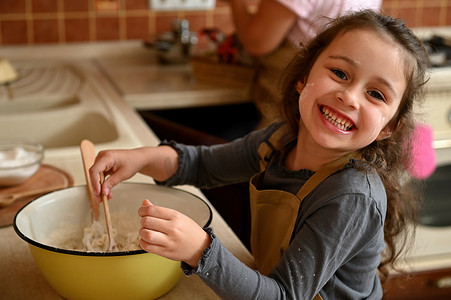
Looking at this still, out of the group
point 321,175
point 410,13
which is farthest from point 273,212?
point 410,13

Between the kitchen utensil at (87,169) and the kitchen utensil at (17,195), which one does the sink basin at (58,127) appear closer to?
the kitchen utensil at (17,195)

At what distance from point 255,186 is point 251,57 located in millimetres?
1038

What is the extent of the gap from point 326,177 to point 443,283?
1.06 metres

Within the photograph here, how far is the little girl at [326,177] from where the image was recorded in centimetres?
70

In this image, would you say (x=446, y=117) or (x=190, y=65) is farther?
(x=190, y=65)

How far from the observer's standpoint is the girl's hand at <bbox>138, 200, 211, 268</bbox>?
0.68 meters

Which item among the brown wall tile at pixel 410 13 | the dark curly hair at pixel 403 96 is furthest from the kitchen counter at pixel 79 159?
the brown wall tile at pixel 410 13

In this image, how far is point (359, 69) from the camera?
78cm

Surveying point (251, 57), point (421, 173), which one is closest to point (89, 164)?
point (251, 57)

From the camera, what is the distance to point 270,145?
3.21 ft

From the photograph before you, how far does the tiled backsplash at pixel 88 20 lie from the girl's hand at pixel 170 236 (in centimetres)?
164

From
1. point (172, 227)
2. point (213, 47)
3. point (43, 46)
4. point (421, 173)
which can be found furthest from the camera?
point (213, 47)

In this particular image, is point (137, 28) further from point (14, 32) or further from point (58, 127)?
point (58, 127)

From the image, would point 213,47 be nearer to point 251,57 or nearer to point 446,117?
point 251,57
